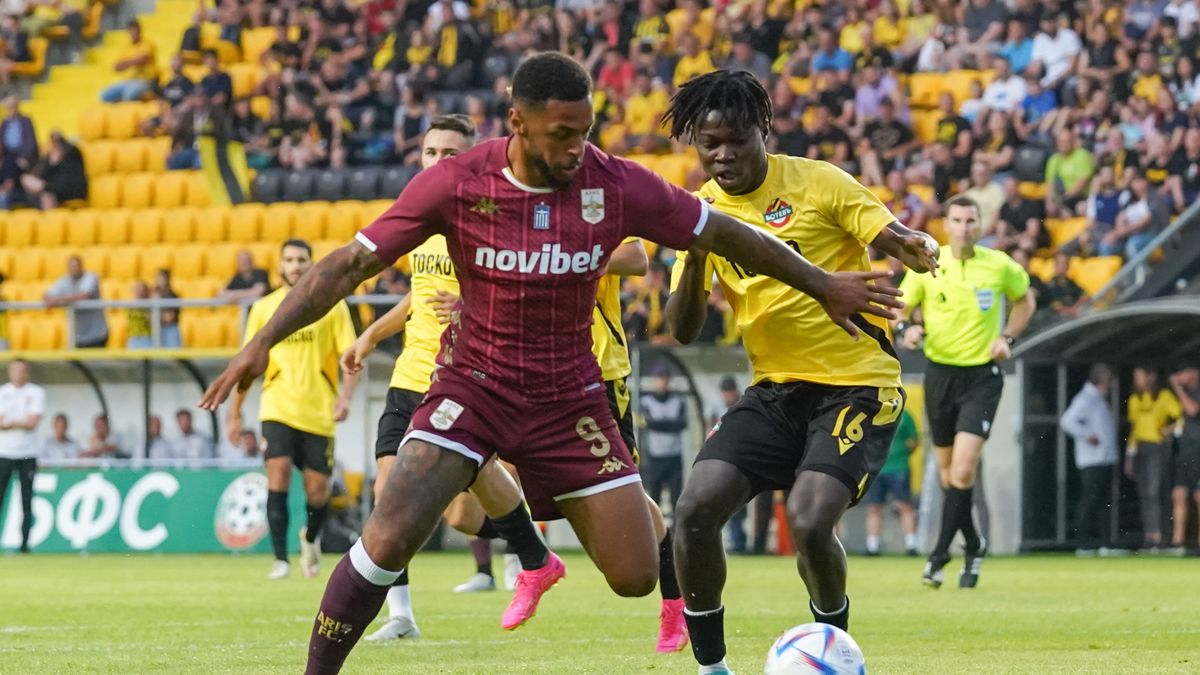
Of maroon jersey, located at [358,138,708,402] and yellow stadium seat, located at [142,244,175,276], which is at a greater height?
yellow stadium seat, located at [142,244,175,276]

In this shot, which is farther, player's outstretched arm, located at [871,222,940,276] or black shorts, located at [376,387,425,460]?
black shorts, located at [376,387,425,460]

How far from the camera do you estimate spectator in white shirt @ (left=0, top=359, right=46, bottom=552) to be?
2105 centimetres

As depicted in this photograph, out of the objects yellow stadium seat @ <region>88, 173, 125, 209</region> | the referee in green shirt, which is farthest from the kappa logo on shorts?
yellow stadium seat @ <region>88, 173, 125, 209</region>

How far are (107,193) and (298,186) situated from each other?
136 inches

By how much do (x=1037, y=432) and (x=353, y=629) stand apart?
14906 mm

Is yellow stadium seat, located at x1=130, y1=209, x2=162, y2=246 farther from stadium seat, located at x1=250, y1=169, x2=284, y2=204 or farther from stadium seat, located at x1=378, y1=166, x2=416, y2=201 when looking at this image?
stadium seat, located at x1=378, y1=166, x2=416, y2=201

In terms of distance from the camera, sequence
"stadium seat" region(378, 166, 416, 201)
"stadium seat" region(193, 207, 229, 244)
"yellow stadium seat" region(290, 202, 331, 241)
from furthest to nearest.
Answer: "stadium seat" region(193, 207, 229, 244) → "stadium seat" region(378, 166, 416, 201) → "yellow stadium seat" region(290, 202, 331, 241)

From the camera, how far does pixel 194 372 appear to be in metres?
23.1

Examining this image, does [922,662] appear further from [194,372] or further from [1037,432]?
[194,372]

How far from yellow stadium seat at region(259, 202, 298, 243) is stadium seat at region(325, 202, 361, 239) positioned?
572mm

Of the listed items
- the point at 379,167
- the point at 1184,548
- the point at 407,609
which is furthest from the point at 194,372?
the point at 407,609

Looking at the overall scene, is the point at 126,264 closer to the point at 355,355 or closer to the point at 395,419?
the point at 395,419

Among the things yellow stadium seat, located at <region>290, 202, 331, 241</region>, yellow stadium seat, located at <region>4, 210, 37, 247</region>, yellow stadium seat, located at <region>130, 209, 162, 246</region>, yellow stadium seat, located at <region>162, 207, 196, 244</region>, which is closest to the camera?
yellow stadium seat, located at <region>290, 202, 331, 241</region>

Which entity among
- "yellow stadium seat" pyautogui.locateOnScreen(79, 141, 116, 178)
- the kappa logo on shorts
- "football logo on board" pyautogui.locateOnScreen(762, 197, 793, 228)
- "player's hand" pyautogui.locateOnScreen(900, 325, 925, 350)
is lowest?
the kappa logo on shorts
